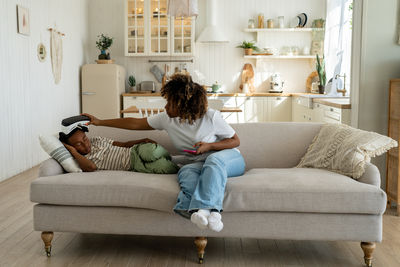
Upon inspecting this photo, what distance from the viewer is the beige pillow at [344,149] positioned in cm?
277

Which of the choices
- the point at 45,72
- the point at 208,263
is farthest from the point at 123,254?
the point at 45,72

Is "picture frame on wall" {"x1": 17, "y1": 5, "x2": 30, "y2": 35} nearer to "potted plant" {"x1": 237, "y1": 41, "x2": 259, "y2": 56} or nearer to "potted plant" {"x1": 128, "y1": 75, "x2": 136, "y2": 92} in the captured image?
"potted plant" {"x1": 128, "y1": 75, "x2": 136, "y2": 92}

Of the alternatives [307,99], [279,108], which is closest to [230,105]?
[279,108]

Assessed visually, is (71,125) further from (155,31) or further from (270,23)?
(270,23)

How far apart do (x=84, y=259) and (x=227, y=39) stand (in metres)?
5.89

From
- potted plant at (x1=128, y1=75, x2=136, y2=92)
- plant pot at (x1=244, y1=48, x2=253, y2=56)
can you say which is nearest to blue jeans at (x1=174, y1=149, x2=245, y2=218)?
plant pot at (x1=244, y1=48, x2=253, y2=56)

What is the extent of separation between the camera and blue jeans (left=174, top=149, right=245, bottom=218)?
2389 millimetres

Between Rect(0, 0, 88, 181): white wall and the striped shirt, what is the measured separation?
7.19 feet

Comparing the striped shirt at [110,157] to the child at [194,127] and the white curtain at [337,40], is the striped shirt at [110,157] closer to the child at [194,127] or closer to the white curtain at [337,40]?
the child at [194,127]

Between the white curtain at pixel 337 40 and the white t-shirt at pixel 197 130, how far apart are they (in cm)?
356

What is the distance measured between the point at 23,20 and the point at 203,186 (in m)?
3.87

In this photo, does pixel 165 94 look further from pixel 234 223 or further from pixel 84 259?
pixel 84 259

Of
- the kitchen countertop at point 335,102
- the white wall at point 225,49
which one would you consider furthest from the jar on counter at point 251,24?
the kitchen countertop at point 335,102

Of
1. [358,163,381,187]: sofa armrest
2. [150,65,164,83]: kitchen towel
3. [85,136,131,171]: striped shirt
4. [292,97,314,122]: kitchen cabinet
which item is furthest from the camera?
[150,65,164,83]: kitchen towel
